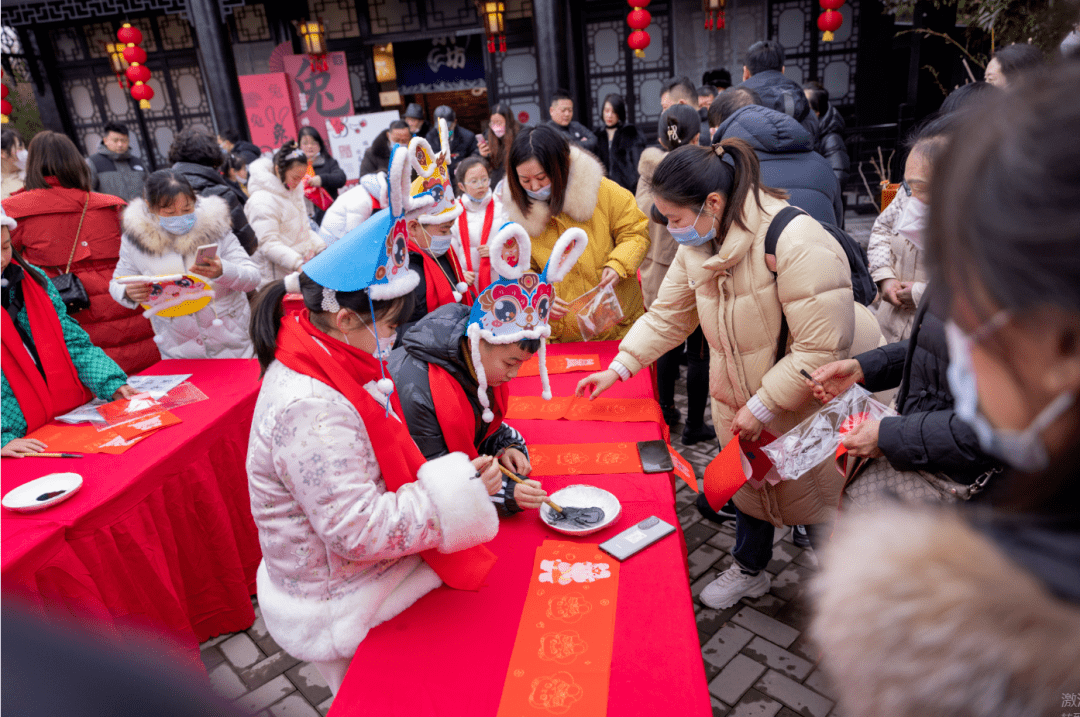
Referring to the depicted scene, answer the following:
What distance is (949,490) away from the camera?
4.15 feet

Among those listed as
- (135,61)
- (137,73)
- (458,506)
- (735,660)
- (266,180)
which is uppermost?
(135,61)

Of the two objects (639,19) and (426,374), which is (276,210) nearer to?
(426,374)

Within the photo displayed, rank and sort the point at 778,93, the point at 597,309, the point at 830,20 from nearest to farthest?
the point at 597,309
the point at 778,93
the point at 830,20

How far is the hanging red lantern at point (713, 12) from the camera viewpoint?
23.1 ft

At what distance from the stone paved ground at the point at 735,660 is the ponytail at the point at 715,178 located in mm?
1393

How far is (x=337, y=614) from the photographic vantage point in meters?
1.26

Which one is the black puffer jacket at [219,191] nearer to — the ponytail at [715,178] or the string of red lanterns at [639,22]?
the ponytail at [715,178]

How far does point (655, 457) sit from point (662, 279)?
165cm

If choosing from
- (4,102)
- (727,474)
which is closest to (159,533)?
(727,474)

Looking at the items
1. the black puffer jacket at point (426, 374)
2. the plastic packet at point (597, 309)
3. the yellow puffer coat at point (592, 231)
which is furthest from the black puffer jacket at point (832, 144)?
the black puffer jacket at point (426, 374)

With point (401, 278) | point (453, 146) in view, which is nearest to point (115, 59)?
point (453, 146)

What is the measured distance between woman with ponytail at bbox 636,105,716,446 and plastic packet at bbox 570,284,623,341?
1.66 ft

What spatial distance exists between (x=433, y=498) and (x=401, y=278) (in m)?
0.48

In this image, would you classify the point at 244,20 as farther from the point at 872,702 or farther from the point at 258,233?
the point at 872,702
